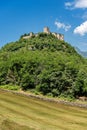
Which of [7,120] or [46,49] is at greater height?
[46,49]

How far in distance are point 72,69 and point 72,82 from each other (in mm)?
6464

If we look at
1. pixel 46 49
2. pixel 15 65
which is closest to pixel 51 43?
pixel 46 49

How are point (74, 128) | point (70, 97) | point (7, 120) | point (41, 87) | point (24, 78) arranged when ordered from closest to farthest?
point (7, 120) → point (74, 128) → point (70, 97) → point (41, 87) → point (24, 78)

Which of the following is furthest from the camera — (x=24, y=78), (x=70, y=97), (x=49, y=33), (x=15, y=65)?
(x=49, y=33)

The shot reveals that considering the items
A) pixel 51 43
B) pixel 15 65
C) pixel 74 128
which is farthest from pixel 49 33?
pixel 74 128

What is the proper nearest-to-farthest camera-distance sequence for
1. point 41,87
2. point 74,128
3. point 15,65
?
1. point 74,128
2. point 41,87
3. point 15,65

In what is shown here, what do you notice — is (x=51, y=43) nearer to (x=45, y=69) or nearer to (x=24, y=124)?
(x=45, y=69)

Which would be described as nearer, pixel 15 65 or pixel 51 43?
pixel 15 65

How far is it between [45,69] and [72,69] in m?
9.01

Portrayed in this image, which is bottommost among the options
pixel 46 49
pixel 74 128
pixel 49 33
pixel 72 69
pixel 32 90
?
pixel 74 128

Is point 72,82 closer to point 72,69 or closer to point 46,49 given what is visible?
point 72,69

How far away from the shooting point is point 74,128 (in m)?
33.8

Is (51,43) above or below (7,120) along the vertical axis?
above

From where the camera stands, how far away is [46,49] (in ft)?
489
